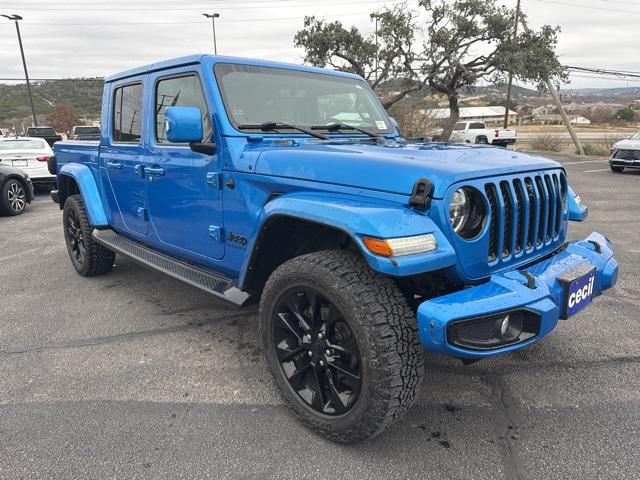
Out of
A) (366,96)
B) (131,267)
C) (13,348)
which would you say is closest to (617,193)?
(366,96)

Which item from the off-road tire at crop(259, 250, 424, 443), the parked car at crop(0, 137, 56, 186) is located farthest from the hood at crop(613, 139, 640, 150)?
the parked car at crop(0, 137, 56, 186)

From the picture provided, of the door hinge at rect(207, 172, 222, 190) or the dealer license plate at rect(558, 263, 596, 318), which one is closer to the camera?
the dealer license plate at rect(558, 263, 596, 318)

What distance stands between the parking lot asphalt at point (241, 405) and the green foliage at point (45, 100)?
53.9 meters

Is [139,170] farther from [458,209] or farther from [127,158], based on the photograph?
[458,209]

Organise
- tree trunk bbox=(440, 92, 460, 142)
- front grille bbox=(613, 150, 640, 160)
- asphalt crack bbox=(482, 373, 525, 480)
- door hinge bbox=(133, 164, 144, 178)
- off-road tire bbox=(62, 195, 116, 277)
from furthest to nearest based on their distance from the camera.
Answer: tree trunk bbox=(440, 92, 460, 142) < front grille bbox=(613, 150, 640, 160) < off-road tire bbox=(62, 195, 116, 277) < door hinge bbox=(133, 164, 144, 178) < asphalt crack bbox=(482, 373, 525, 480)

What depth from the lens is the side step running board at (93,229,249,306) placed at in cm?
300

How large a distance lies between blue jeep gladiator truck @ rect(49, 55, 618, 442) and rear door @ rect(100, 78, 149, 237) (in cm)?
6

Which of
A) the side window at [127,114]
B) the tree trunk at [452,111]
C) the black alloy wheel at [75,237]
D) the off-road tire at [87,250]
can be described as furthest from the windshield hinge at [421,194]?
the tree trunk at [452,111]

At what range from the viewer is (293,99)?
3381 millimetres

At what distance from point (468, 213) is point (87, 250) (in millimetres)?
3931

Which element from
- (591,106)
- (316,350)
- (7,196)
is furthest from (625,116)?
(316,350)

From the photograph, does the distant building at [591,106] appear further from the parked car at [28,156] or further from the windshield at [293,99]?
the windshield at [293,99]

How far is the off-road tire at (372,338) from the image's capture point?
2098mm

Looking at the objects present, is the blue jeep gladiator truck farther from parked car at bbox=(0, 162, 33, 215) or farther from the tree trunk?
the tree trunk
